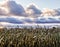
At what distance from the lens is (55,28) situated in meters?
28.1

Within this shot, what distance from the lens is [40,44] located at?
19.5 m

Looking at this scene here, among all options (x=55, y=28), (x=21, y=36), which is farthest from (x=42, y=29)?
(x=21, y=36)

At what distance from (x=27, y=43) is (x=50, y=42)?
197 centimetres

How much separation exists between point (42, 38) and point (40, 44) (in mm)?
958

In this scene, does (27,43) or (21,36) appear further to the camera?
(21,36)

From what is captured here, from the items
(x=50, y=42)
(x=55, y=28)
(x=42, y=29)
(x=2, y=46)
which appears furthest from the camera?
(x=55, y=28)

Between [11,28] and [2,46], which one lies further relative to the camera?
[11,28]

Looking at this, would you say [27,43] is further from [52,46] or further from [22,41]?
[52,46]

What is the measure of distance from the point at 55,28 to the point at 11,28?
5.01 metres

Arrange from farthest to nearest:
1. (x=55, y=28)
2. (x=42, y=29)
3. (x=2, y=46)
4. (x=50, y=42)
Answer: (x=55, y=28) < (x=42, y=29) < (x=50, y=42) < (x=2, y=46)

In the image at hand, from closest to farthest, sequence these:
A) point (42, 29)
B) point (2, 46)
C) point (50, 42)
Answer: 1. point (2, 46)
2. point (50, 42)
3. point (42, 29)

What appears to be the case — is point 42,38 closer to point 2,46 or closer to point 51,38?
point 51,38

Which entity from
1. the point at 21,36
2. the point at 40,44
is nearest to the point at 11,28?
the point at 21,36

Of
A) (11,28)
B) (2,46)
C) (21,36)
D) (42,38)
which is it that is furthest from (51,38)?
(11,28)
